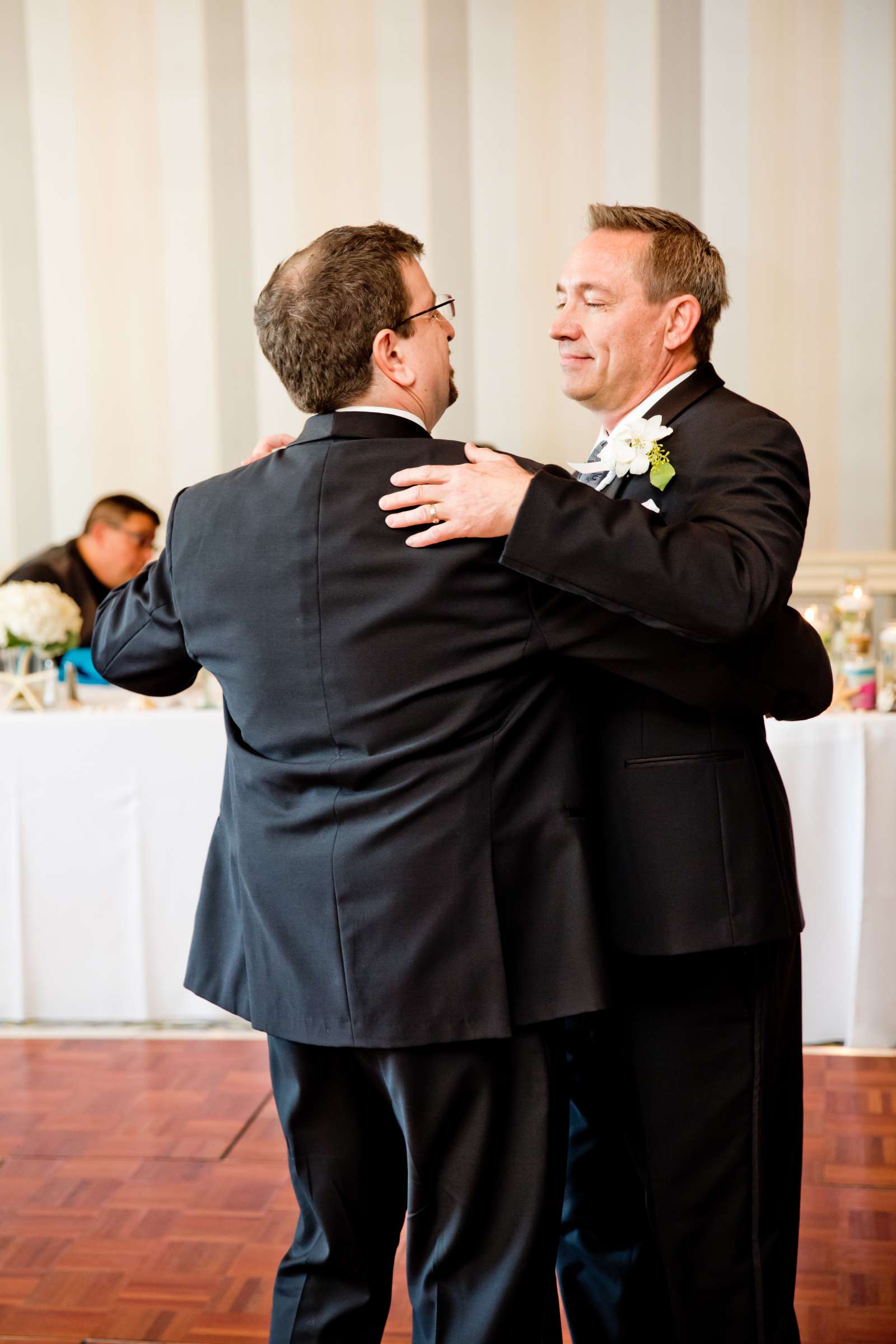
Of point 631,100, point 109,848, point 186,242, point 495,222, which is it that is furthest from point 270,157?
point 109,848

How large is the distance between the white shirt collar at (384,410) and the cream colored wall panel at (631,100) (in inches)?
174

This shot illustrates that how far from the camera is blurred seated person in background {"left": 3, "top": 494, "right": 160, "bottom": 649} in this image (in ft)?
15.8

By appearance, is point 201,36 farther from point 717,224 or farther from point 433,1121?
point 433,1121

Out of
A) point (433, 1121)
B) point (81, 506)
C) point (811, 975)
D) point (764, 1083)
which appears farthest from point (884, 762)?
point (81, 506)

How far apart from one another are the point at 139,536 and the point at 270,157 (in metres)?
2.06

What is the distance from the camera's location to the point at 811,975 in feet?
10.5

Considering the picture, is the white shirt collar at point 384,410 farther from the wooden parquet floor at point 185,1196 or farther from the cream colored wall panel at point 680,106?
the cream colored wall panel at point 680,106

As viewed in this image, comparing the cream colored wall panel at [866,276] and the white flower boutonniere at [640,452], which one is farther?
the cream colored wall panel at [866,276]

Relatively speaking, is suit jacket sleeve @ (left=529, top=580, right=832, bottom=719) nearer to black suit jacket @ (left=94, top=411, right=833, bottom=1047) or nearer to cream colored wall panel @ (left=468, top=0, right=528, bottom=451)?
black suit jacket @ (left=94, top=411, right=833, bottom=1047)

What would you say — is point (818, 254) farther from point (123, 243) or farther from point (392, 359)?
point (392, 359)

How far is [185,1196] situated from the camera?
256 centimetres

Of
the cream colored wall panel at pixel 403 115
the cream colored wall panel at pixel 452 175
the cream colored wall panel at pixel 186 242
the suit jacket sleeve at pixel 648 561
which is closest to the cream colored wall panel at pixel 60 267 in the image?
the cream colored wall panel at pixel 186 242

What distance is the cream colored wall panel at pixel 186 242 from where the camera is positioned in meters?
5.78

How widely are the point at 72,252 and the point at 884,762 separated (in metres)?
4.54
